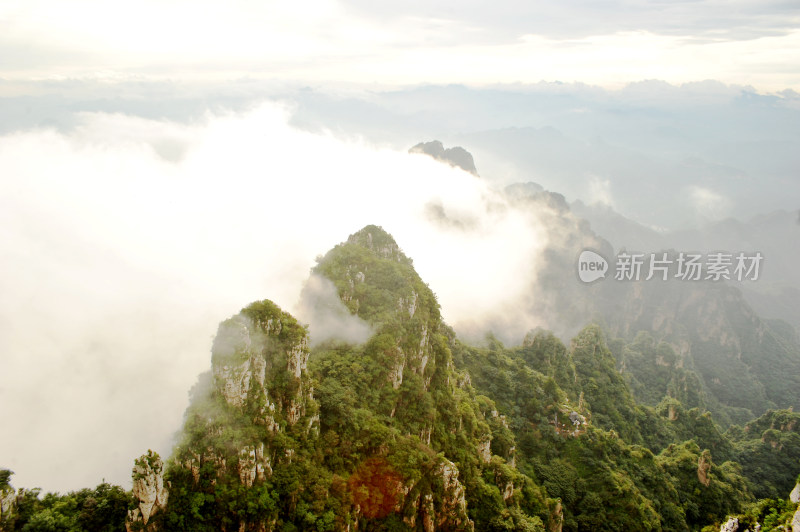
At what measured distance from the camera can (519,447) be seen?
1656 inches

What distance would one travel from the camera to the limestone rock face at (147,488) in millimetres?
16625

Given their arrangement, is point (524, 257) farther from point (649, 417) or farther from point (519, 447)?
point (519, 447)

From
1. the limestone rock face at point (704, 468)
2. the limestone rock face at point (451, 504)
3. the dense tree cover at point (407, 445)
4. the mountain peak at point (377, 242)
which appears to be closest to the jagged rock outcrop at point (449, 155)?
the dense tree cover at point (407, 445)

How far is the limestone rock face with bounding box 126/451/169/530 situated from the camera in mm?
16625

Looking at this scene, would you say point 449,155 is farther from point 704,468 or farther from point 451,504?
point 451,504

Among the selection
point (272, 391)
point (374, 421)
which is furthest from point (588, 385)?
point (272, 391)

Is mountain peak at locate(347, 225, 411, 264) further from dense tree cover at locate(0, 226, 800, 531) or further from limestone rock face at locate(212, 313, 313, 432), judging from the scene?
limestone rock face at locate(212, 313, 313, 432)

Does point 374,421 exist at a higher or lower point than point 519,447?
higher

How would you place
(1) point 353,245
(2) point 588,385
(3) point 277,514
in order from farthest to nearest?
(2) point 588,385 → (1) point 353,245 → (3) point 277,514

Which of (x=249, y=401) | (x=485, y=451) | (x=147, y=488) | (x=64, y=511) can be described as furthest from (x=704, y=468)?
(x=64, y=511)

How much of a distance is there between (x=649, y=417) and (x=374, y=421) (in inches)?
2035

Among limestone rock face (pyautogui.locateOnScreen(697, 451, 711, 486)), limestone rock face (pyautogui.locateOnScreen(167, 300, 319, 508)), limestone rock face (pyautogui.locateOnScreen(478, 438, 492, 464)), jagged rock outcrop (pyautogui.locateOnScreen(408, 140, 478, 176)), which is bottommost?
limestone rock face (pyautogui.locateOnScreen(697, 451, 711, 486))

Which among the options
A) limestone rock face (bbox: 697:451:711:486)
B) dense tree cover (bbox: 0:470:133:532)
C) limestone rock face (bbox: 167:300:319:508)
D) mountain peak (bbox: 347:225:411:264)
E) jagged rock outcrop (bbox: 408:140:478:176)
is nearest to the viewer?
dense tree cover (bbox: 0:470:133:532)

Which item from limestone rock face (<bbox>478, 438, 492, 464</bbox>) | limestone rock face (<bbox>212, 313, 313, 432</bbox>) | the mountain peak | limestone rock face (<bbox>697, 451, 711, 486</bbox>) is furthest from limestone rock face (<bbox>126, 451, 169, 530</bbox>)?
limestone rock face (<bbox>697, 451, 711, 486</bbox>)
